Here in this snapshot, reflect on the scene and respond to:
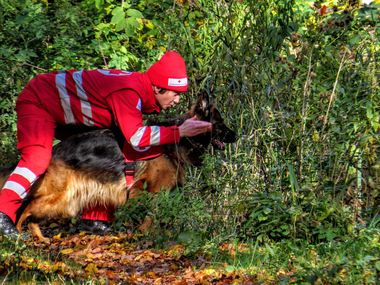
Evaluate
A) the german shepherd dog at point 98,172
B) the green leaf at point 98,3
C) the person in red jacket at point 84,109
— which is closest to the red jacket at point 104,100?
the person in red jacket at point 84,109

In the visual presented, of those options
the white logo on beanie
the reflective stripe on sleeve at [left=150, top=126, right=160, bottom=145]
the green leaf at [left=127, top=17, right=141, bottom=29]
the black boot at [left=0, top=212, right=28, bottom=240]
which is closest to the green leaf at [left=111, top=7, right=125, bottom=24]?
the green leaf at [left=127, top=17, right=141, bottom=29]

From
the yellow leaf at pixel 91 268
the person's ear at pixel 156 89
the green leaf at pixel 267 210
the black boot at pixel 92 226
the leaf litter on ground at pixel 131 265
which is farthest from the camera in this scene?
the black boot at pixel 92 226

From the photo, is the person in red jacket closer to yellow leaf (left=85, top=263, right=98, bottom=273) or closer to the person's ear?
the person's ear

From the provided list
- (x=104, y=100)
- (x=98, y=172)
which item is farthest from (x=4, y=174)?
(x=104, y=100)

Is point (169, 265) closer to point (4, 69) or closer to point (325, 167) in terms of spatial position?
point (325, 167)

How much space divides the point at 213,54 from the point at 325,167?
2.07m

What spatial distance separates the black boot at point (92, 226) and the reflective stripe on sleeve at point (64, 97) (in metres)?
1.59

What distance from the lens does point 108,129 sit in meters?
4.82

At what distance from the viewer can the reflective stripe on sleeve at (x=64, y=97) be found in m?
4.16

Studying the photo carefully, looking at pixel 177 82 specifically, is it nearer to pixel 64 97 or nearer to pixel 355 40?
pixel 64 97

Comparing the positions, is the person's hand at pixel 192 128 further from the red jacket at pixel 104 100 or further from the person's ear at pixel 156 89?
the person's ear at pixel 156 89

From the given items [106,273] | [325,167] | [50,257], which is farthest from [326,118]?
[50,257]

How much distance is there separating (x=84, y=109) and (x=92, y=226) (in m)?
1.77

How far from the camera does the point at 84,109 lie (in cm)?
420
